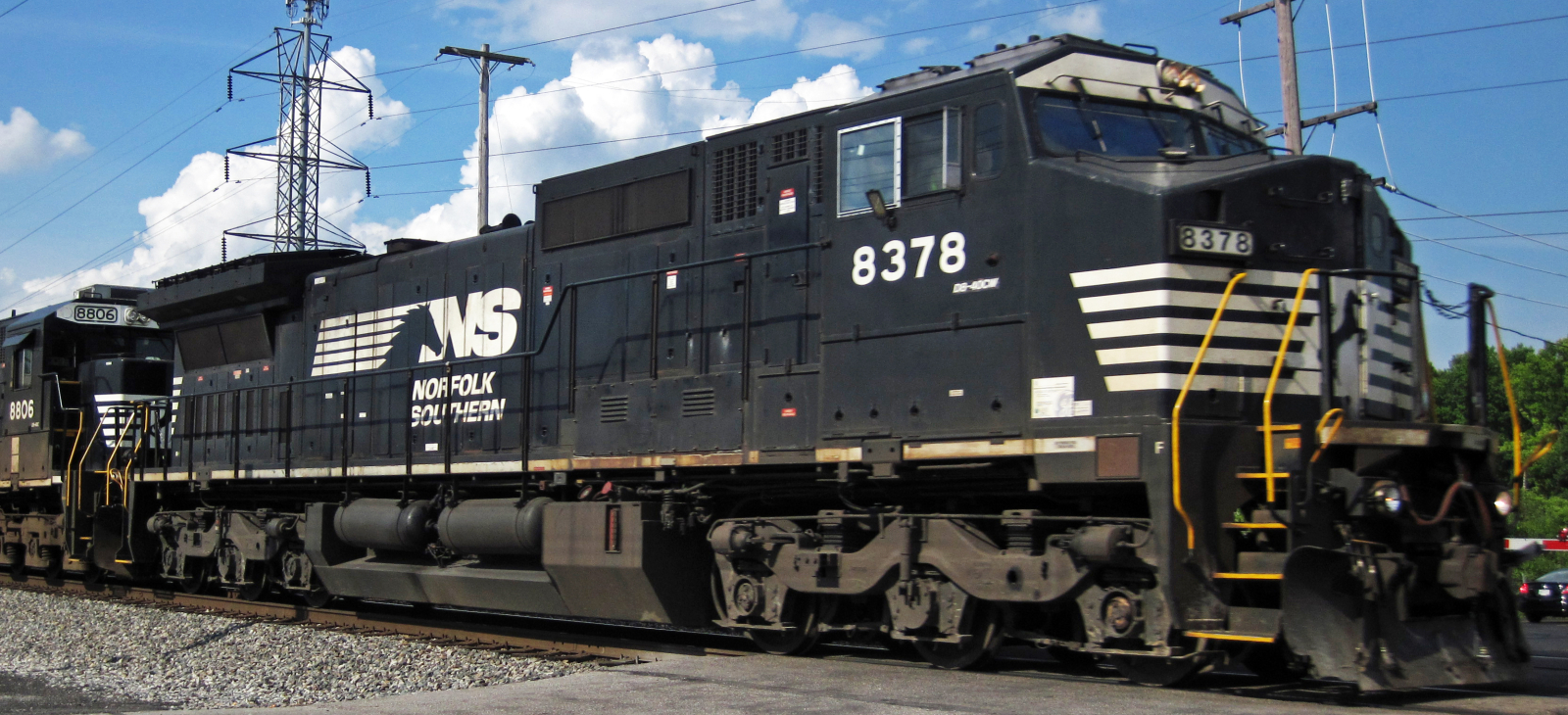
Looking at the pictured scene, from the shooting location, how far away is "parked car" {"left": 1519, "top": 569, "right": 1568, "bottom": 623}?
55.3ft

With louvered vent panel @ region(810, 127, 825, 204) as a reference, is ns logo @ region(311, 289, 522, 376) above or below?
below

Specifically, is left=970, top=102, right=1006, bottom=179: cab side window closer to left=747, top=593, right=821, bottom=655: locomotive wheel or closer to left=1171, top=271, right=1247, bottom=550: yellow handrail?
left=1171, top=271, right=1247, bottom=550: yellow handrail

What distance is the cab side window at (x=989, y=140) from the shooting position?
7570 millimetres

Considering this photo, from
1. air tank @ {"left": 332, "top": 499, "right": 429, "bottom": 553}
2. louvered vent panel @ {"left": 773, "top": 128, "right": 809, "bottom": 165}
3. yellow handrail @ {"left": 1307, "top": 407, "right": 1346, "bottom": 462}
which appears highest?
louvered vent panel @ {"left": 773, "top": 128, "right": 809, "bottom": 165}

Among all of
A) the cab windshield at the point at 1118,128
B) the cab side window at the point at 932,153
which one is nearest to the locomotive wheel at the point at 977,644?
the cab side window at the point at 932,153

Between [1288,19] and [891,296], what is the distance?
11719 millimetres

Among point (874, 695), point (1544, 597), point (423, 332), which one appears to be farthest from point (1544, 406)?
point (874, 695)

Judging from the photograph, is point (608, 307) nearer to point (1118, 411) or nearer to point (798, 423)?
point (798, 423)

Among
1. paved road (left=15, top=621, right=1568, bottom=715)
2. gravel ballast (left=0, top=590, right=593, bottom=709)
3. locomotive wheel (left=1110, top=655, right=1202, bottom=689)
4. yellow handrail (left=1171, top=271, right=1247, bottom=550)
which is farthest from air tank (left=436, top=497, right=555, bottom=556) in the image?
yellow handrail (left=1171, top=271, right=1247, bottom=550)

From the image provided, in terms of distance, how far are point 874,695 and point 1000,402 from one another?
180cm

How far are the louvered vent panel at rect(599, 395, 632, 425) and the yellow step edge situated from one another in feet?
15.4

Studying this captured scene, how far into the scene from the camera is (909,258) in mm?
7992

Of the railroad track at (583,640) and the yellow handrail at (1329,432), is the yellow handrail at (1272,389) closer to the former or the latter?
the yellow handrail at (1329,432)

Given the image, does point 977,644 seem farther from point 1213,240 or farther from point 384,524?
point 384,524
